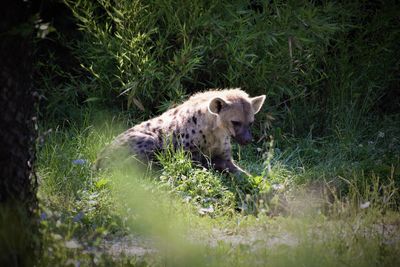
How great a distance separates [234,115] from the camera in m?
6.50

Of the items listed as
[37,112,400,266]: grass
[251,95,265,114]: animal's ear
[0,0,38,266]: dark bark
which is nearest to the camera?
[0,0,38,266]: dark bark

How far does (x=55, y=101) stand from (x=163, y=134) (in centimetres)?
171

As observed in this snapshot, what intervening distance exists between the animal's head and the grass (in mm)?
403

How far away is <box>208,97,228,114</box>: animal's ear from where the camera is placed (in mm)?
6414

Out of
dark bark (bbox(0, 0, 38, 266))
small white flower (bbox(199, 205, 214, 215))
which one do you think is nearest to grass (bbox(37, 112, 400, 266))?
small white flower (bbox(199, 205, 214, 215))

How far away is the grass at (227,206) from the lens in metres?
3.92

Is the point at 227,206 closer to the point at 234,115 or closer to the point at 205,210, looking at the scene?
the point at 205,210

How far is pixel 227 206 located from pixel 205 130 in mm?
1114

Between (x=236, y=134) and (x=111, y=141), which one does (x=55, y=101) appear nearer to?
(x=111, y=141)

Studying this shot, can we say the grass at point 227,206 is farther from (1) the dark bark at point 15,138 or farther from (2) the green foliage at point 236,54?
(2) the green foliage at point 236,54

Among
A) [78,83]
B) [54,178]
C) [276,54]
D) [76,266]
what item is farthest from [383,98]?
[76,266]

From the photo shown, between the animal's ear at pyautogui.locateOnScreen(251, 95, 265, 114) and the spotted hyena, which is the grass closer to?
the spotted hyena

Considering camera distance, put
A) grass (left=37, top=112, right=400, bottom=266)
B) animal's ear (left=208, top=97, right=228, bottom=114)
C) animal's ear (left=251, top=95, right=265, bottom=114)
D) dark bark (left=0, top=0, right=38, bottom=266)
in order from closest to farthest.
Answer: dark bark (left=0, top=0, right=38, bottom=266) → grass (left=37, top=112, right=400, bottom=266) → animal's ear (left=208, top=97, right=228, bottom=114) → animal's ear (left=251, top=95, right=265, bottom=114)

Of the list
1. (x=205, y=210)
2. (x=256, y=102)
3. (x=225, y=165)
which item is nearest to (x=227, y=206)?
(x=205, y=210)
